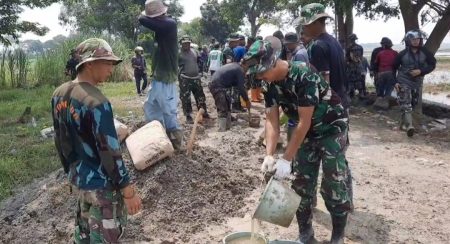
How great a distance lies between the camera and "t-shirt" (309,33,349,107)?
402 cm

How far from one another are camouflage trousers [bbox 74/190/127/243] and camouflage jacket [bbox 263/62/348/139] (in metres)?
1.34

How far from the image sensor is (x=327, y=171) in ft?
11.6

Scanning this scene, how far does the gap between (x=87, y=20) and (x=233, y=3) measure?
12.2m

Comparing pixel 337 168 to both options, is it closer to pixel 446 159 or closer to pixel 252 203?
pixel 252 203

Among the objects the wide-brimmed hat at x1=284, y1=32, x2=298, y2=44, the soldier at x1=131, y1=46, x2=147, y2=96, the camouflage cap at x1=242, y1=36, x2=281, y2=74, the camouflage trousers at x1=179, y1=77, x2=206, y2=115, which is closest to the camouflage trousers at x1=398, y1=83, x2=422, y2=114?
the wide-brimmed hat at x1=284, y1=32, x2=298, y2=44

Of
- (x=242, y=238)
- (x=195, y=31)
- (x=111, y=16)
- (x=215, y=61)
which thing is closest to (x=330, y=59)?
(x=242, y=238)

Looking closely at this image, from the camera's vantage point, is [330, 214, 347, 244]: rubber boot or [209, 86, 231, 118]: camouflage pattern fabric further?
[209, 86, 231, 118]: camouflage pattern fabric

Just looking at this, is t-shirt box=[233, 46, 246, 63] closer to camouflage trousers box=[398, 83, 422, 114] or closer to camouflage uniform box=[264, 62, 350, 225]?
camouflage trousers box=[398, 83, 422, 114]

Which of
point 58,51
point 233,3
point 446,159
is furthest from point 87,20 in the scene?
point 446,159

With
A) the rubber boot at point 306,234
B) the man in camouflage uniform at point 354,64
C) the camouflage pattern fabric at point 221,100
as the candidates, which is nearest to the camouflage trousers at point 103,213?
the rubber boot at point 306,234

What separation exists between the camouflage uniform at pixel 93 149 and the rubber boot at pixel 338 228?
1.70 metres

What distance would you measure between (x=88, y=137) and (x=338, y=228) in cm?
210

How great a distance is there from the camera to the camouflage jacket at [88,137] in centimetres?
257

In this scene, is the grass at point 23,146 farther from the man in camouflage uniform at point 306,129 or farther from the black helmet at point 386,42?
the black helmet at point 386,42
